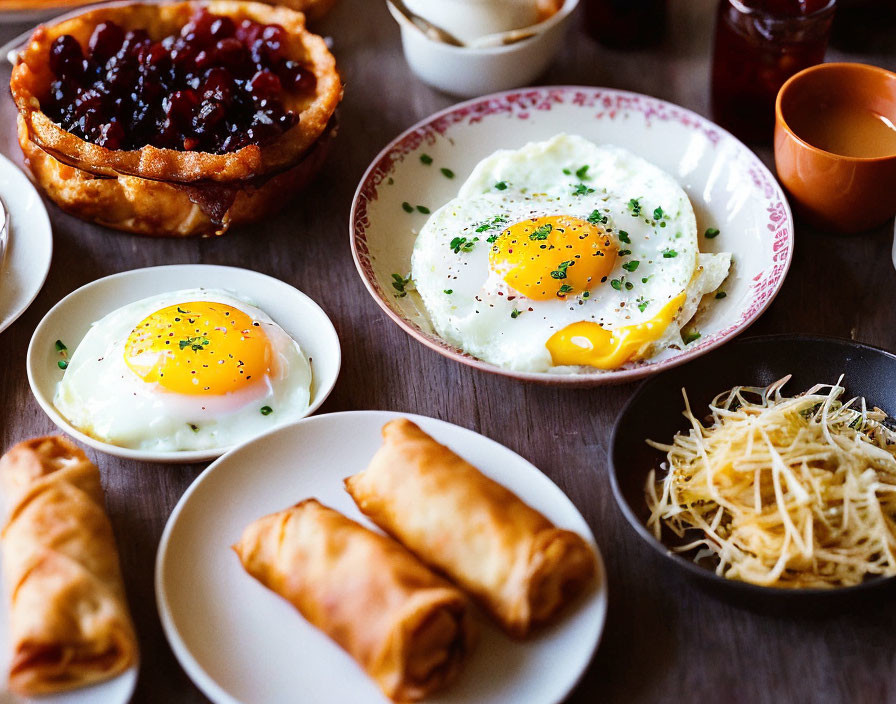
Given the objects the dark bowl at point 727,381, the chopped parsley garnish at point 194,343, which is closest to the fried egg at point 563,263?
the dark bowl at point 727,381

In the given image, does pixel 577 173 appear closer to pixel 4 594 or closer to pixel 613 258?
pixel 613 258

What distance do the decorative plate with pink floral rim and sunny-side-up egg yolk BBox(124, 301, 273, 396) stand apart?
1.19 feet

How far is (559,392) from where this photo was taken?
7.95 ft

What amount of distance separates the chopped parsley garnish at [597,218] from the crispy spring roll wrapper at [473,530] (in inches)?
34.6

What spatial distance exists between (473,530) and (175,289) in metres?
1.25

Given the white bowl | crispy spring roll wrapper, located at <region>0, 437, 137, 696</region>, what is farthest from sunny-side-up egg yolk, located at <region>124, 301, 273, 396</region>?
the white bowl

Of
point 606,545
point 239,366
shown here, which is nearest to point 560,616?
point 606,545

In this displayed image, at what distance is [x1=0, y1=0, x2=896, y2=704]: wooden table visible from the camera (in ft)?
6.23

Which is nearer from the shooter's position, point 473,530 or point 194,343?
point 473,530

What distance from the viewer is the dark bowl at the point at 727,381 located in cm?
207

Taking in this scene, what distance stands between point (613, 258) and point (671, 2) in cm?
173

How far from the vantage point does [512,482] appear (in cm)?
209

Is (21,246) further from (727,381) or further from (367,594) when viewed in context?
(727,381)

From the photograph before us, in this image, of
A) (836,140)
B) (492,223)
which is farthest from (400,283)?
(836,140)
